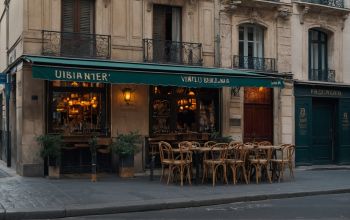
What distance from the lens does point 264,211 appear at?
1023 centimetres

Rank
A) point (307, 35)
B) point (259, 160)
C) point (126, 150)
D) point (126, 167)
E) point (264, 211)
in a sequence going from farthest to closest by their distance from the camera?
1. point (307, 35)
2. point (126, 167)
3. point (126, 150)
4. point (259, 160)
5. point (264, 211)

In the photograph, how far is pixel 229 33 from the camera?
17734mm

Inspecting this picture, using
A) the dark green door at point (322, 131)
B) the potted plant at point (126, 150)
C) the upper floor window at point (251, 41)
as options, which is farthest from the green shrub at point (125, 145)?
the dark green door at point (322, 131)

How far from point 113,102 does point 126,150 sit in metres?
1.80

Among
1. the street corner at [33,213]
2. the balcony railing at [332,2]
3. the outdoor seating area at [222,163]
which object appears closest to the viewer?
the street corner at [33,213]

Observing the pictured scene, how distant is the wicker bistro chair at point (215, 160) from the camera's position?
13.4 m

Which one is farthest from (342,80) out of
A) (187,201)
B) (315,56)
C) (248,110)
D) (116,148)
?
(187,201)

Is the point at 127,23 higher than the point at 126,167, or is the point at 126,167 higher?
the point at 127,23

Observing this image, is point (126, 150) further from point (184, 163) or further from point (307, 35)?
point (307, 35)

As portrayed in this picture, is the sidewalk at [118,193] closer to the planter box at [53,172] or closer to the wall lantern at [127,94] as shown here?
the planter box at [53,172]

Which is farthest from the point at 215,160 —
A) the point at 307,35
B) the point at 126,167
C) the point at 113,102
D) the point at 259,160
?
the point at 307,35

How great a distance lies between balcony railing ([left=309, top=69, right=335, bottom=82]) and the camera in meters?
19.8

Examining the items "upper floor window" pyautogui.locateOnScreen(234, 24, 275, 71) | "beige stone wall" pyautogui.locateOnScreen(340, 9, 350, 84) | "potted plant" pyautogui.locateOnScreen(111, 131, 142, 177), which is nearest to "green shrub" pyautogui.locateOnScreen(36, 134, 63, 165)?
"potted plant" pyautogui.locateOnScreen(111, 131, 142, 177)

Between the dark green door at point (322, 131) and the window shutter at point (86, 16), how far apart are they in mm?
8961
